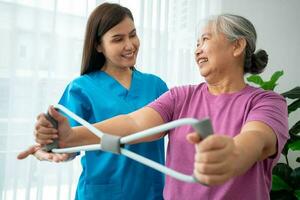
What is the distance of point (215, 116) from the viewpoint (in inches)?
33.4

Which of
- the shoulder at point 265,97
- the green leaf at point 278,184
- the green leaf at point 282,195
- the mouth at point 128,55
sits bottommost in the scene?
the green leaf at point 282,195

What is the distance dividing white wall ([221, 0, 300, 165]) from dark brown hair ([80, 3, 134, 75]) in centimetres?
172

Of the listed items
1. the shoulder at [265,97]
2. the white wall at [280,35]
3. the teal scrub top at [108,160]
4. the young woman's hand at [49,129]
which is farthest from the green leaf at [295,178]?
the young woman's hand at [49,129]

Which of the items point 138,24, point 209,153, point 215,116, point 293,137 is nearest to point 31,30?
point 138,24

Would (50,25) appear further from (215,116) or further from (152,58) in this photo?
(215,116)

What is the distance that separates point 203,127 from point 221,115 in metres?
0.47

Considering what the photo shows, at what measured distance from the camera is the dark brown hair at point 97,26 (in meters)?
1.08

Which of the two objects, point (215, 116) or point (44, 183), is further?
point (44, 183)

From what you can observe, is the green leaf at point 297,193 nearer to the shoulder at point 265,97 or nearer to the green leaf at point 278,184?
the green leaf at point 278,184

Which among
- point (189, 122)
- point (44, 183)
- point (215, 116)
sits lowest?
point (44, 183)

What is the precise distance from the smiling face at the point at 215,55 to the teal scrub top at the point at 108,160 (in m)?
0.32

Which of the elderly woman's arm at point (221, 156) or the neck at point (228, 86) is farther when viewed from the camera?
the neck at point (228, 86)

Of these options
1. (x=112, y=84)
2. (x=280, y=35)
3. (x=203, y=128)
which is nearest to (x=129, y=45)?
(x=112, y=84)

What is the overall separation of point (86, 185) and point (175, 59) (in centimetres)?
120
